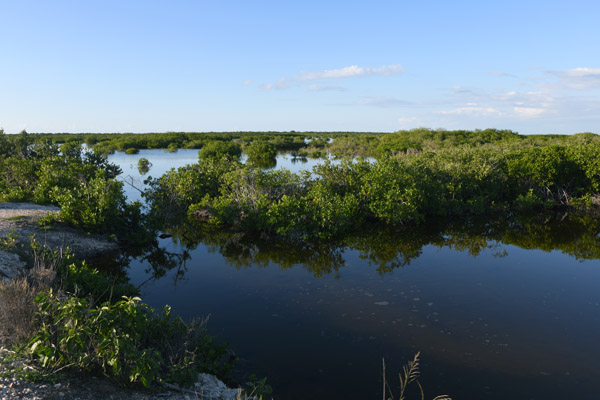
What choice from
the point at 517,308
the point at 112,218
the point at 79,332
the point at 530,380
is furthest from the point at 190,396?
the point at 112,218

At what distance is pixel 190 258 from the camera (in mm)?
18938

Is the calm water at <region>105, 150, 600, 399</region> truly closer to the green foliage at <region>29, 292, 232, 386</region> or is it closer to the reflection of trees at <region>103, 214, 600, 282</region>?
the reflection of trees at <region>103, 214, 600, 282</region>

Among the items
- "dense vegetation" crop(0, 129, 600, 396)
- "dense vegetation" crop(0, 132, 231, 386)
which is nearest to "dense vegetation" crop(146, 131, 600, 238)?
"dense vegetation" crop(0, 129, 600, 396)

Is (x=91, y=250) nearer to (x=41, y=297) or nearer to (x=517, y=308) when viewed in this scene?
(x=41, y=297)

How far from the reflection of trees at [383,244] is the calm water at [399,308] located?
0.15m

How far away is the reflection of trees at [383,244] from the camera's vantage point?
59.3 ft

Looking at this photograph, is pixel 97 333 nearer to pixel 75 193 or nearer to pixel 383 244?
pixel 75 193

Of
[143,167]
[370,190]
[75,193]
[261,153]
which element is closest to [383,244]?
[370,190]

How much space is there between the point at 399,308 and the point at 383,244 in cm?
798

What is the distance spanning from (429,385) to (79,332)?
747cm

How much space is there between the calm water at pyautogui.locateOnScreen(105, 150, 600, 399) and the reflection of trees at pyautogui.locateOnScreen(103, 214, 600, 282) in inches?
5.9

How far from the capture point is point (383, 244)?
822 inches

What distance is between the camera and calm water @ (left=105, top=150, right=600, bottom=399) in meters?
9.56

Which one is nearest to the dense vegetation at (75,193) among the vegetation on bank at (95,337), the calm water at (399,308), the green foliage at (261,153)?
the calm water at (399,308)
